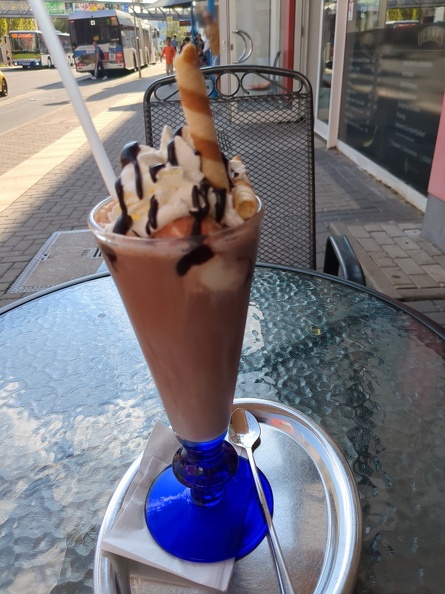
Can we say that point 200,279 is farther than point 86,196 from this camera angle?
No

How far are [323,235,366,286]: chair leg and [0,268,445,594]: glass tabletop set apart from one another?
16cm

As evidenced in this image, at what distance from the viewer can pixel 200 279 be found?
59 cm

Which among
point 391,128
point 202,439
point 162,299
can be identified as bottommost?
point 391,128

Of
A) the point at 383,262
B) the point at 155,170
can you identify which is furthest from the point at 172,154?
the point at 383,262

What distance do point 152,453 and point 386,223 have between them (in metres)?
3.32

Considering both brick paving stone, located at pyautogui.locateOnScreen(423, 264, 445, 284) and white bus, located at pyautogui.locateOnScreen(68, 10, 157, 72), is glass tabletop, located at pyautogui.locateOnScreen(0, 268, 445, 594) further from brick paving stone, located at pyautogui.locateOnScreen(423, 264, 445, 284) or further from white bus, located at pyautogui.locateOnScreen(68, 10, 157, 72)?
white bus, located at pyautogui.locateOnScreen(68, 10, 157, 72)

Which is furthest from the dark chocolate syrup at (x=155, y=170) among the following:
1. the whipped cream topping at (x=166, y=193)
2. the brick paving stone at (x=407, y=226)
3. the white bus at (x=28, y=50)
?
the white bus at (x=28, y=50)

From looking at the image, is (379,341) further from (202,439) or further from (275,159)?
(275,159)

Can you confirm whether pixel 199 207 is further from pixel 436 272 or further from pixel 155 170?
pixel 436 272

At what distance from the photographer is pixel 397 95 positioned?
4.42m

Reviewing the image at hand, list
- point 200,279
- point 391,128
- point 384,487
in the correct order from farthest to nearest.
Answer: point 391,128, point 384,487, point 200,279

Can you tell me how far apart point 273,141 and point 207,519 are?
6.08 feet

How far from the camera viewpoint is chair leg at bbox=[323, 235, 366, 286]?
5.42 ft

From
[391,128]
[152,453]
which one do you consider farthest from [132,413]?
[391,128]
